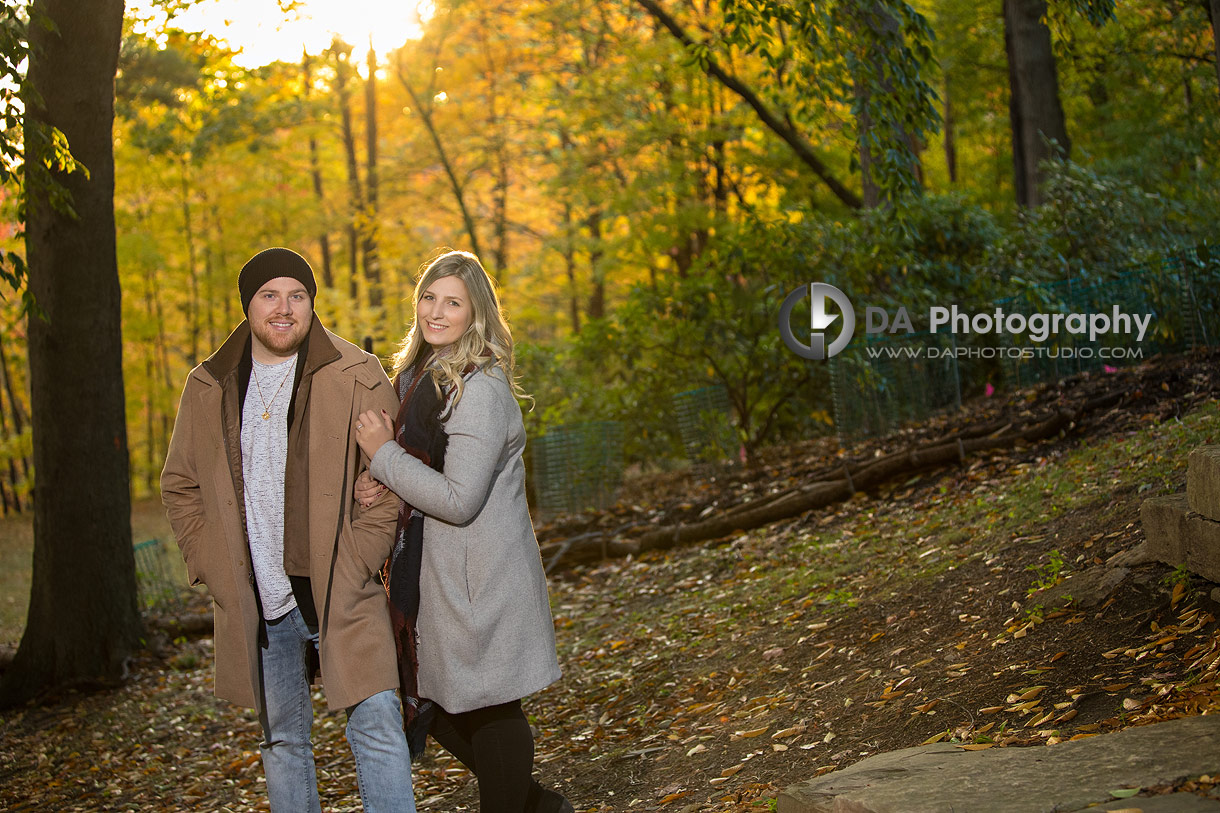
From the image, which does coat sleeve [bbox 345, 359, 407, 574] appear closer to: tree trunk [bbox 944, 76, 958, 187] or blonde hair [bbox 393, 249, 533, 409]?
blonde hair [bbox 393, 249, 533, 409]

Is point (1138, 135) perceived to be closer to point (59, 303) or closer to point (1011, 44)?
point (1011, 44)

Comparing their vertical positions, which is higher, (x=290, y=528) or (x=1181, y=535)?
(x=290, y=528)

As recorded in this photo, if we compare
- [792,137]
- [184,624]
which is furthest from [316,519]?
[792,137]

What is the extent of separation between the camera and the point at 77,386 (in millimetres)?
7266

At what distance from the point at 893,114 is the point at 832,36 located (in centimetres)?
66

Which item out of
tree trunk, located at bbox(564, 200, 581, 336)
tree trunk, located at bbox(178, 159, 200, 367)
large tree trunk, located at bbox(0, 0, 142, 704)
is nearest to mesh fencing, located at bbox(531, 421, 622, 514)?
large tree trunk, located at bbox(0, 0, 142, 704)

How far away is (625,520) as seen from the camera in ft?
33.8

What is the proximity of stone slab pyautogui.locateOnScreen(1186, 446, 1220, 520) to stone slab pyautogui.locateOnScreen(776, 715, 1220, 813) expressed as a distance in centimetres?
122

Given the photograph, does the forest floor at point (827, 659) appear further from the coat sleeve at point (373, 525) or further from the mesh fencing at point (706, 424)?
the mesh fencing at point (706, 424)

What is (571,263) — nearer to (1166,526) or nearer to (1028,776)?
(1166,526)

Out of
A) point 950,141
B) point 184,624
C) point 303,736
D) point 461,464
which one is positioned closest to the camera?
point 461,464

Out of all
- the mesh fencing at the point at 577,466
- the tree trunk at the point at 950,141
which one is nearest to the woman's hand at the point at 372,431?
the mesh fencing at the point at 577,466

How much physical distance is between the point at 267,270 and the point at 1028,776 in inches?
106

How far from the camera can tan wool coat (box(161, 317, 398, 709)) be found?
3180mm
